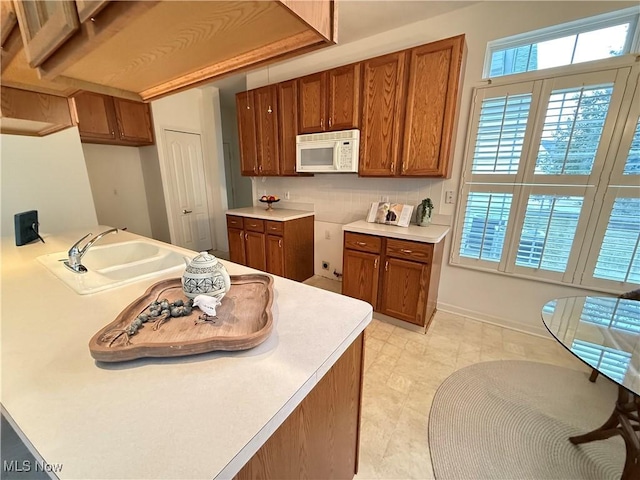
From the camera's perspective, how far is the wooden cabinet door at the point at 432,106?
75.2 inches

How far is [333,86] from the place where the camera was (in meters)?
2.44

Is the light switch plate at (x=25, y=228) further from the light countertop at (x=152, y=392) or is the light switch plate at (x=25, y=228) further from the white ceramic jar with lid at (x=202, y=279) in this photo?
the white ceramic jar with lid at (x=202, y=279)

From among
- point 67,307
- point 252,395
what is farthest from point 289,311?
point 67,307

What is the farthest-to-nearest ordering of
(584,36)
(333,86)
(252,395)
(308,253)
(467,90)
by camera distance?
(308,253) → (333,86) → (467,90) → (584,36) → (252,395)

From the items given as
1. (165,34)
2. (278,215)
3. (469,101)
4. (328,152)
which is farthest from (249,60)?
→ (278,215)

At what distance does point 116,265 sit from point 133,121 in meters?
2.75

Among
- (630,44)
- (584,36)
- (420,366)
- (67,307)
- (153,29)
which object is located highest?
(584,36)

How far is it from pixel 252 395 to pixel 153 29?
0.85 m

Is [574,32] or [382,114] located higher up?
[574,32]

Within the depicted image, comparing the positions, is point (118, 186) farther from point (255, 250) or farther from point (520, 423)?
point (520, 423)

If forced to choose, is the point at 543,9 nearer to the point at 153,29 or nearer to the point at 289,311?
the point at 153,29

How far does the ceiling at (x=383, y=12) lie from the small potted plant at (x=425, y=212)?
5.17 feet

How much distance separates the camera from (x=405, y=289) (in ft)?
7.18

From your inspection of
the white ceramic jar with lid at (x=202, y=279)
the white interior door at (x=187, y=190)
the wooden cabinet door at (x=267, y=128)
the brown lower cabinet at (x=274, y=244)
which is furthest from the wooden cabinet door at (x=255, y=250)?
the white ceramic jar with lid at (x=202, y=279)
